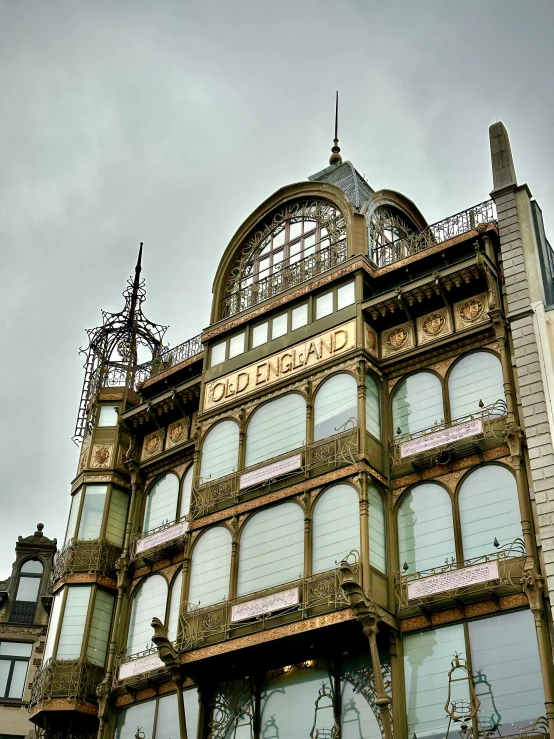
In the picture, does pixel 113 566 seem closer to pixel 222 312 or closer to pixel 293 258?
pixel 222 312

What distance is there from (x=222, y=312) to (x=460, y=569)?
46.2 feet

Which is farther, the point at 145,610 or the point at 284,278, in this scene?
the point at 284,278

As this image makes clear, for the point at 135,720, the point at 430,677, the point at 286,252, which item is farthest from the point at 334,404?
the point at 135,720

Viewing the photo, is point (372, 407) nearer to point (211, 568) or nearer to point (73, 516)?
point (211, 568)

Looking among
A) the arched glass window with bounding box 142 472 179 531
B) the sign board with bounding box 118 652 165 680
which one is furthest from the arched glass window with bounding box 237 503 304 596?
the arched glass window with bounding box 142 472 179 531

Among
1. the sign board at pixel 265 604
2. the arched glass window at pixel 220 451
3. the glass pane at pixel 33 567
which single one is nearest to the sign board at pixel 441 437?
the sign board at pixel 265 604

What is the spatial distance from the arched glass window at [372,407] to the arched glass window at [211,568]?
5116 mm

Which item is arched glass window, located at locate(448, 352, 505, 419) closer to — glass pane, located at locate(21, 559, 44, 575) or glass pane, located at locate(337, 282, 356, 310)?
glass pane, located at locate(337, 282, 356, 310)

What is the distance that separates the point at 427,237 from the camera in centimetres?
3244

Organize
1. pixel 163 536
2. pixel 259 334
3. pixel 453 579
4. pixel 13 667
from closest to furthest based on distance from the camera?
1. pixel 453 579
2. pixel 163 536
3. pixel 259 334
4. pixel 13 667

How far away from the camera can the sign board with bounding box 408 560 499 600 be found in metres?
24.5

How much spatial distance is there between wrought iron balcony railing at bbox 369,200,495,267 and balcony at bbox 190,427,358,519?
260 inches

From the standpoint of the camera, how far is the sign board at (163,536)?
3244 cm

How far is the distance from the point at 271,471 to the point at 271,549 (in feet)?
7.37
